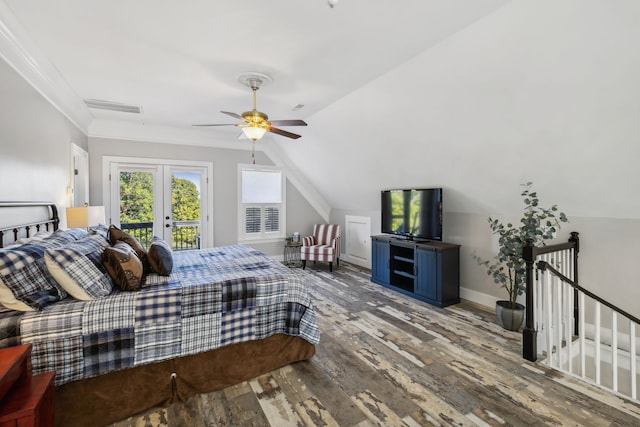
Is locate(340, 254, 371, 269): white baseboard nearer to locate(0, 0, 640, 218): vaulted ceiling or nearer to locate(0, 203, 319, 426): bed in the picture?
locate(0, 0, 640, 218): vaulted ceiling

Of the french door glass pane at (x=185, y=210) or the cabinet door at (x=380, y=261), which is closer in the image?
the cabinet door at (x=380, y=261)

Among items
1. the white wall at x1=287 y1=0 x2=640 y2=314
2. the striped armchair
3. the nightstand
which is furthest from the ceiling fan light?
the nightstand

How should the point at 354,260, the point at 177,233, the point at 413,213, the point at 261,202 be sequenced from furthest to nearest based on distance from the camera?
the point at 354,260, the point at 261,202, the point at 177,233, the point at 413,213

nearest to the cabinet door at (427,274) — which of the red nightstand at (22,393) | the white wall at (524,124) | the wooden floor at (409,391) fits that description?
the white wall at (524,124)

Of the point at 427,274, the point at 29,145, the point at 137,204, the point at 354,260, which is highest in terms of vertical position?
the point at 29,145

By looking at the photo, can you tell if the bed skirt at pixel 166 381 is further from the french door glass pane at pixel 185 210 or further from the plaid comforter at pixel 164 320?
the french door glass pane at pixel 185 210

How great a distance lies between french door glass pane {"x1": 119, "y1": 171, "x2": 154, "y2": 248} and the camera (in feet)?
16.4

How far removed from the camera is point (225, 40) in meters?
2.41

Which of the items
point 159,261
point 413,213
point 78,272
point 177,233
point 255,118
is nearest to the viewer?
point 78,272

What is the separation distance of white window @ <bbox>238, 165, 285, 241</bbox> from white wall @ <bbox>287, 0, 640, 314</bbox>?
7.12 feet

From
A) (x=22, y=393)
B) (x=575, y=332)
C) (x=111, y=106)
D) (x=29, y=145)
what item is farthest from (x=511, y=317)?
(x=111, y=106)

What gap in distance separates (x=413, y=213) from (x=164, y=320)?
350 cm

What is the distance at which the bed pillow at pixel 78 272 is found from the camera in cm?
187

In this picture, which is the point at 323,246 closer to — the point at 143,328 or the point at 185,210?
the point at 185,210
